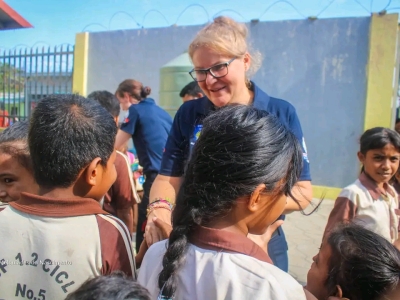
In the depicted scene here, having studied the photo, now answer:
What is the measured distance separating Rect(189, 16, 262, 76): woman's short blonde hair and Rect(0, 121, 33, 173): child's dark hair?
86 cm

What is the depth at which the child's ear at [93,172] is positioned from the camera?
1.41 m

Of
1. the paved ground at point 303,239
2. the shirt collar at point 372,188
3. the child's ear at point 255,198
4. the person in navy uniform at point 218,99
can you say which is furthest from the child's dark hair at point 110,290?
the paved ground at point 303,239

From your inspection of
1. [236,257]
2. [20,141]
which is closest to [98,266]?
[236,257]

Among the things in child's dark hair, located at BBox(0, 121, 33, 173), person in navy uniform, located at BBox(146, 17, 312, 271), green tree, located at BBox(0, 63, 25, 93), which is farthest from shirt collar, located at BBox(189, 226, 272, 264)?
green tree, located at BBox(0, 63, 25, 93)

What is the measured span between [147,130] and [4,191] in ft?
7.00

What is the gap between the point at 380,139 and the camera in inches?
105

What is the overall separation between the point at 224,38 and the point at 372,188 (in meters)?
1.36

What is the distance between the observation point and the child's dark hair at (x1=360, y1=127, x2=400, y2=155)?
266cm

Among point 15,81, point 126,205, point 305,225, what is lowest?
point 305,225

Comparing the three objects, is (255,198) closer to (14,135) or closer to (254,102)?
(254,102)

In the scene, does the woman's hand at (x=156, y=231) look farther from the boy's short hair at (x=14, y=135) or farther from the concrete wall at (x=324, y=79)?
the concrete wall at (x=324, y=79)

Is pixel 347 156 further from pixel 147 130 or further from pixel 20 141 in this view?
pixel 20 141

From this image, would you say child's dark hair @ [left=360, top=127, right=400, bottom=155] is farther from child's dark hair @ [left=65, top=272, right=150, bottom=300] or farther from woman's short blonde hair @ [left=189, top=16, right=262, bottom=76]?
child's dark hair @ [left=65, top=272, right=150, bottom=300]

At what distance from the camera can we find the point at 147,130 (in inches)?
150
